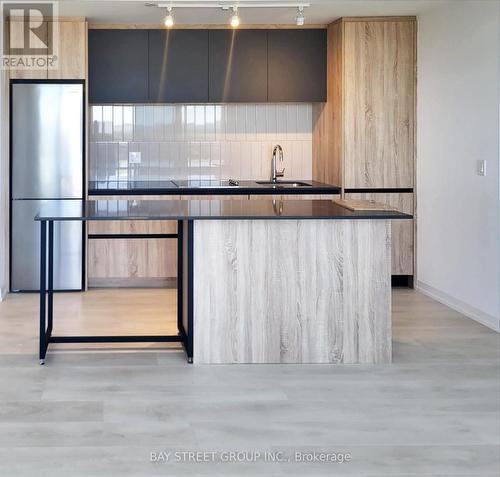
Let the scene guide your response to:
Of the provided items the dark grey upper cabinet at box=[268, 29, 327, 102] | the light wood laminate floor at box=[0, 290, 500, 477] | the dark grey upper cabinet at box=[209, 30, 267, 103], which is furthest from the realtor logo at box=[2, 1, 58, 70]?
the light wood laminate floor at box=[0, 290, 500, 477]

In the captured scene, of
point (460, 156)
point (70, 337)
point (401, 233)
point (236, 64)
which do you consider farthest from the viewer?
point (236, 64)

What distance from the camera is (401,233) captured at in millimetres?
7430

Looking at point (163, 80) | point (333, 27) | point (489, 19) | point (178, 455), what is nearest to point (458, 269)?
point (489, 19)

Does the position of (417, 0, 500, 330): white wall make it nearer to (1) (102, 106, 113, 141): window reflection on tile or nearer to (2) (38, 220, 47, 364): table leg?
(1) (102, 106, 113, 141): window reflection on tile

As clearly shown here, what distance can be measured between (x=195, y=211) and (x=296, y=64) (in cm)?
319

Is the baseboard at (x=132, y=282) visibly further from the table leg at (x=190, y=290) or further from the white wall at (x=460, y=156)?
the table leg at (x=190, y=290)

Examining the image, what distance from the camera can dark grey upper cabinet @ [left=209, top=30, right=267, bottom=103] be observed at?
24.7 ft

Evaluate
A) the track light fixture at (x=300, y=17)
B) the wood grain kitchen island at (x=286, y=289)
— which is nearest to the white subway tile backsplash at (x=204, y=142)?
the track light fixture at (x=300, y=17)

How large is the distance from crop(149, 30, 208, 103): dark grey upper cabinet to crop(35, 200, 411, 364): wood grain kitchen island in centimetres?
291

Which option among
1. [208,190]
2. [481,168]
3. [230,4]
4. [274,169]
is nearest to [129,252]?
[208,190]

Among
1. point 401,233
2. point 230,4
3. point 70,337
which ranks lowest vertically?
point 70,337

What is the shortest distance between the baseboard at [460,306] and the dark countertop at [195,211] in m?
1.36

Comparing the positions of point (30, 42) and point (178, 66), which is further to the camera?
point (178, 66)

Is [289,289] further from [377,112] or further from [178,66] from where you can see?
[178,66]
